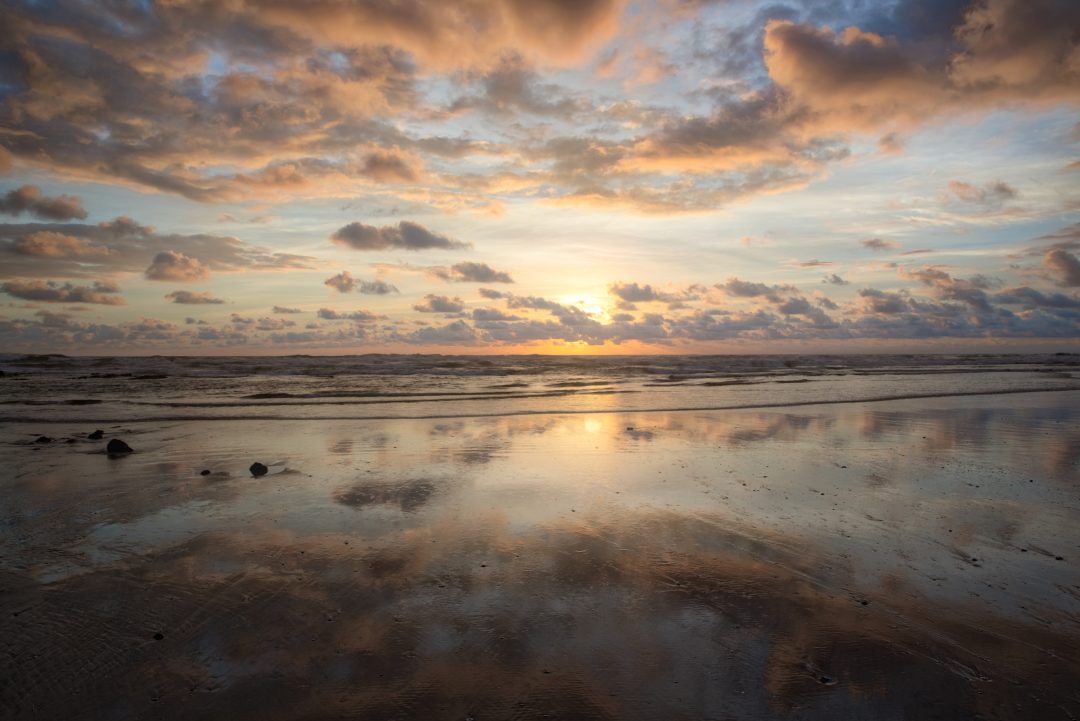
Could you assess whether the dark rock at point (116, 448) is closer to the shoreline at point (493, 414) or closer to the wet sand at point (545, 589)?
the wet sand at point (545, 589)

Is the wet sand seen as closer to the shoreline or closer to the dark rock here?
the dark rock

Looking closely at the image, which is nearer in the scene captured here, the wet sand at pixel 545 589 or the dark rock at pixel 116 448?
the wet sand at pixel 545 589

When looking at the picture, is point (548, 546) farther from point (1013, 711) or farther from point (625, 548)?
point (1013, 711)

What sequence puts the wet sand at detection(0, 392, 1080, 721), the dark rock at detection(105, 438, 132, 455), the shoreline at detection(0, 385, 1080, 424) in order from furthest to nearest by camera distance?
the shoreline at detection(0, 385, 1080, 424) → the dark rock at detection(105, 438, 132, 455) → the wet sand at detection(0, 392, 1080, 721)

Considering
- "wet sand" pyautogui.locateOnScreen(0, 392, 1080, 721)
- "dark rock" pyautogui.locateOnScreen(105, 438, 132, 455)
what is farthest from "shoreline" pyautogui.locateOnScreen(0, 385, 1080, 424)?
"wet sand" pyautogui.locateOnScreen(0, 392, 1080, 721)

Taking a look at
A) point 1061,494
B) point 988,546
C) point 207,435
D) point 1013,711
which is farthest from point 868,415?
point 207,435

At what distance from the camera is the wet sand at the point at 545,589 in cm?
418

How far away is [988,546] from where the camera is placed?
7.07 meters

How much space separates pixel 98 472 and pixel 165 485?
88.7 inches

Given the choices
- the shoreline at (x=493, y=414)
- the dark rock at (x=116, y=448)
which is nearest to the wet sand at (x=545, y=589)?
the dark rock at (x=116, y=448)

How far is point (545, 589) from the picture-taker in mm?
5871

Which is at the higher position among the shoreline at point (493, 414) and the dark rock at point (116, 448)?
the dark rock at point (116, 448)

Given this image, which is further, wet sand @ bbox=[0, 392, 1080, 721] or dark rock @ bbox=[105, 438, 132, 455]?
dark rock @ bbox=[105, 438, 132, 455]

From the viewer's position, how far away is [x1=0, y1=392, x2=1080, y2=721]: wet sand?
4176 mm
